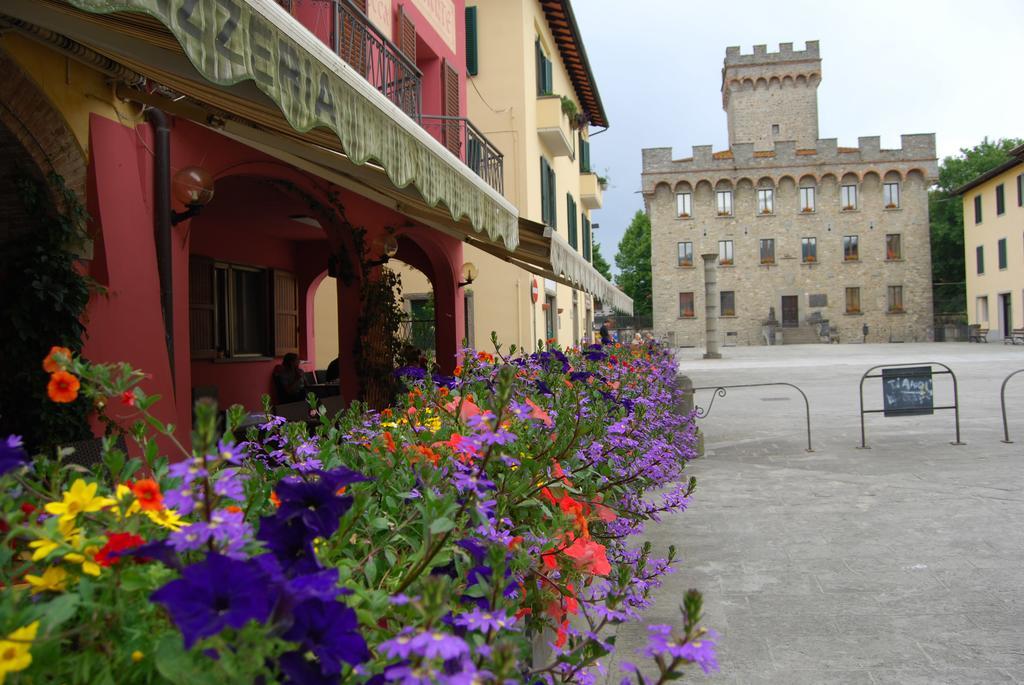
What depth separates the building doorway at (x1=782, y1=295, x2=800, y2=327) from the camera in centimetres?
4734

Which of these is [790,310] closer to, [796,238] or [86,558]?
[796,238]

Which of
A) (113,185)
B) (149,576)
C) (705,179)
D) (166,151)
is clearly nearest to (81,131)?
(113,185)

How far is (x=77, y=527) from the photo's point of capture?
43.6 inches

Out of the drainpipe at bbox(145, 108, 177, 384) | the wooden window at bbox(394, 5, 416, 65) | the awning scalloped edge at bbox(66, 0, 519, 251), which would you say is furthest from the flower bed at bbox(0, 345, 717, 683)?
the wooden window at bbox(394, 5, 416, 65)

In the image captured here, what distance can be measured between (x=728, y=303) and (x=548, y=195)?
104 feet

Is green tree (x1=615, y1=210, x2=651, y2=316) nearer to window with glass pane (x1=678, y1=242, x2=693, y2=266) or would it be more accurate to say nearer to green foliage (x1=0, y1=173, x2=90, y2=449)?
window with glass pane (x1=678, y1=242, x2=693, y2=266)

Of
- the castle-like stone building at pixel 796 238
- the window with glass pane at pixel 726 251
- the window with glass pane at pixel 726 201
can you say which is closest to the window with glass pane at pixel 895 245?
the castle-like stone building at pixel 796 238

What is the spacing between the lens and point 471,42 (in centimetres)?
1614

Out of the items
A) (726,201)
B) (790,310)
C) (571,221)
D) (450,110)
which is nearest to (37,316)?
(450,110)

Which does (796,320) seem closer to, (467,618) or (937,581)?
(937,581)

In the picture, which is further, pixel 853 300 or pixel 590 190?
pixel 853 300

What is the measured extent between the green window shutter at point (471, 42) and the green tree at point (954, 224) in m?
44.0

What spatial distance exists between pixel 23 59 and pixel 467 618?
408 cm

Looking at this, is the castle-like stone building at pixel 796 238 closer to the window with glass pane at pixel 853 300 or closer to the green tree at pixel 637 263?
the window with glass pane at pixel 853 300
